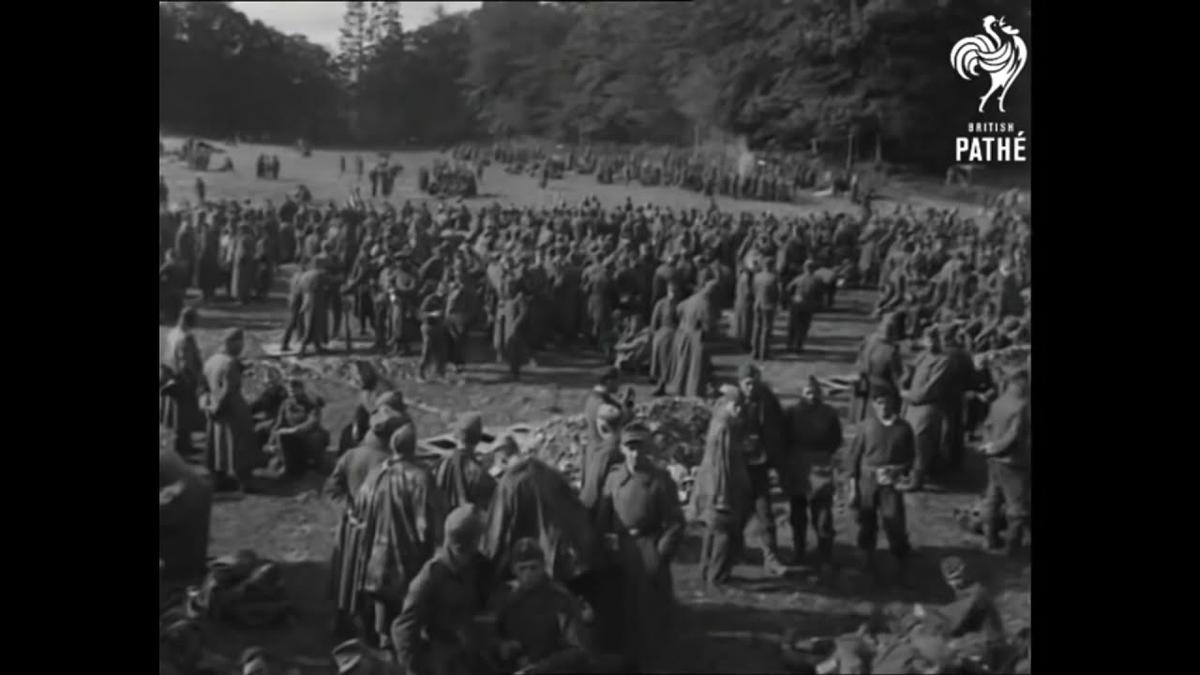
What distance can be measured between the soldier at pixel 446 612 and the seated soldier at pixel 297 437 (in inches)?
64.8

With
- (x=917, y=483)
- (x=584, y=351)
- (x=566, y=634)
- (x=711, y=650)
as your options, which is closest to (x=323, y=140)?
(x=584, y=351)

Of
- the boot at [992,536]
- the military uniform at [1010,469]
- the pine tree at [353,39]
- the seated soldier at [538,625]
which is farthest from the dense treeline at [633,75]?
the seated soldier at [538,625]

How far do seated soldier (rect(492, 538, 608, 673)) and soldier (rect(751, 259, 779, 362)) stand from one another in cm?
296

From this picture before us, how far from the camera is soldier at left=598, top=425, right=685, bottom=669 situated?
6695 mm

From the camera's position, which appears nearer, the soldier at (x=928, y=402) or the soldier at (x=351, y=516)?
the soldier at (x=351, y=516)

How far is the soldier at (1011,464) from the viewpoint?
800cm

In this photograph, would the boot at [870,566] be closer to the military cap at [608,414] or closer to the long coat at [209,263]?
the military cap at [608,414]

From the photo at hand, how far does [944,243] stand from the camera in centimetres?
880

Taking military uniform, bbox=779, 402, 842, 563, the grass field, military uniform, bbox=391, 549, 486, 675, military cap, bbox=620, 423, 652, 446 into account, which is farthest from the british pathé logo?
military uniform, bbox=391, 549, 486, 675

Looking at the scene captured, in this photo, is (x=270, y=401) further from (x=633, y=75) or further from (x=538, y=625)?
(x=633, y=75)

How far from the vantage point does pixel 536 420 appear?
25.8ft

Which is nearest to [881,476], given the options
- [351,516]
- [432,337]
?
[432,337]

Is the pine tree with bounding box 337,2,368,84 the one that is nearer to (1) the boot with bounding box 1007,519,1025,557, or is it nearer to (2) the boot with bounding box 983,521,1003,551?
(2) the boot with bounding box 983,521,1003,551
